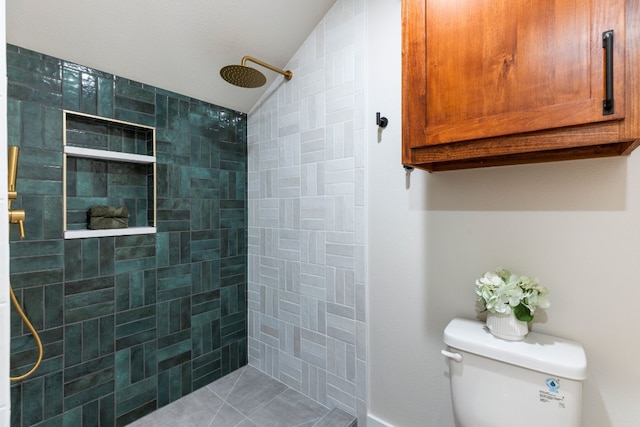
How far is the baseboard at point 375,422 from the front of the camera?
1462 mm

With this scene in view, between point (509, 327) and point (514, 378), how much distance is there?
16 centimetres

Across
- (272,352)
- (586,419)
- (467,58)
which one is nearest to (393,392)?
(586,419)

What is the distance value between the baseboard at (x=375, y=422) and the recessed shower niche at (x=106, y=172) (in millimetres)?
1554

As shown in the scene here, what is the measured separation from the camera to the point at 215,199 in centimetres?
199

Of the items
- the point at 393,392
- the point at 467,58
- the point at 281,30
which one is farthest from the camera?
the point at 281,30

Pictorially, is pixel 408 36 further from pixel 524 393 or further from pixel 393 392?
pixel 393 392

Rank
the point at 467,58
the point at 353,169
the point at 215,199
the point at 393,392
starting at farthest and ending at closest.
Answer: the point at 215,199, the point at 353,169, the point at 393,392, the point at 467,58

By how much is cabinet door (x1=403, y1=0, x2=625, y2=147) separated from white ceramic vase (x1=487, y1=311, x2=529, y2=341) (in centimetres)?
62

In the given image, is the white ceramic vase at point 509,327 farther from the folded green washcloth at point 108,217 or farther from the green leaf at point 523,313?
the folded green washcloth at point 108,217

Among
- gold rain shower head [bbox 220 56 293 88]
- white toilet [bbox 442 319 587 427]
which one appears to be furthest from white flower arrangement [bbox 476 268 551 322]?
gold rain shower head [bbox 220 56 293 88]

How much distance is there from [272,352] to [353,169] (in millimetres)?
1346

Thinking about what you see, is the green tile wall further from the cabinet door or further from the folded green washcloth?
the cabinet door

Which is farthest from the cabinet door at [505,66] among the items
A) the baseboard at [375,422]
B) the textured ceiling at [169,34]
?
the baseboard at [375,422]

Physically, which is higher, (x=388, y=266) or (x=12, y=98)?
(x=12, y=98)
